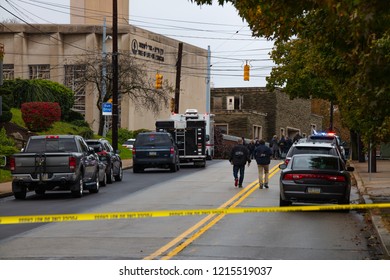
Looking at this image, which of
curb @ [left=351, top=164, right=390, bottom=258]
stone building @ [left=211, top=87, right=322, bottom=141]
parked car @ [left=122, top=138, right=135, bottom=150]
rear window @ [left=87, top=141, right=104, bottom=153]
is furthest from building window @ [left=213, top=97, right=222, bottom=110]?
curb @ [left=351, top=164, right=390, bottom=258]

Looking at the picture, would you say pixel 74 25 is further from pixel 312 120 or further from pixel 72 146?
pixel 72 146

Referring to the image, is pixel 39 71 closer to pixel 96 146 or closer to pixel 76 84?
pixel 76 84

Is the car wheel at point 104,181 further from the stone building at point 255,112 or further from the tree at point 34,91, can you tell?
the stone building at point 255,112

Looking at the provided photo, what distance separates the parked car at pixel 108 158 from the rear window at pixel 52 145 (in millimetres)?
4905

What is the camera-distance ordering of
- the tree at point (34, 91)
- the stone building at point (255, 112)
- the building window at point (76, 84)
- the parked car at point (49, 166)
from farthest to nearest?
the stone building at point (255, 112) → the building window at point (76, 84) → the tree at point (34, 91) → the parked car at point (49, 166)

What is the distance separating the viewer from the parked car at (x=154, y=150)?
38812 mm

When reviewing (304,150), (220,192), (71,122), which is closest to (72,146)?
(220,192)

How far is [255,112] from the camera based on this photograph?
3295 inches

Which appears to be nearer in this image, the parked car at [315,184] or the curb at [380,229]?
the curb at [380,229]

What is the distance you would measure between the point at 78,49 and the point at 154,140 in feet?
119

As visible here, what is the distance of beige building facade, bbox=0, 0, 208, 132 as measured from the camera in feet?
235

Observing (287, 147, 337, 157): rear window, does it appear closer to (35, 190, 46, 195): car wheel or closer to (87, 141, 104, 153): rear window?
(35, 190, 46, 195): car wheel

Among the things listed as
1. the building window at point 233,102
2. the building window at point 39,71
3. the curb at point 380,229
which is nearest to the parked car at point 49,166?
the curb at point 380,229

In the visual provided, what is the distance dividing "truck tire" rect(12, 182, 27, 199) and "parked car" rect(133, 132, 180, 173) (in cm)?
1340
